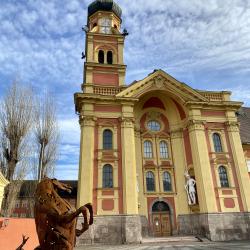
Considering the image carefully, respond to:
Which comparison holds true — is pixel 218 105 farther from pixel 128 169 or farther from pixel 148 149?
pixel 128 169

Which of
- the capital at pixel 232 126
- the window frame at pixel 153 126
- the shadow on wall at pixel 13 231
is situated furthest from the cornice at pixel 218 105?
the shadow on wall at pixel 13 231

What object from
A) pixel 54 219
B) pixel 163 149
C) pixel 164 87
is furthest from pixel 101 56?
pixel 54 219

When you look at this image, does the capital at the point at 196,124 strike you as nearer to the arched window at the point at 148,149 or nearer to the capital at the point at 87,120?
the arched window at the point at 148,149

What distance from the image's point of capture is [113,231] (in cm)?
1855

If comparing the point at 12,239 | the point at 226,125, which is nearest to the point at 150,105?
the point at 226,125

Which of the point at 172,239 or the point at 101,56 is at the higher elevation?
the point at 101,56

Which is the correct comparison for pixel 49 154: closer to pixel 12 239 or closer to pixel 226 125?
pixel 12 239

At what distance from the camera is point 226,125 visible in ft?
78.6

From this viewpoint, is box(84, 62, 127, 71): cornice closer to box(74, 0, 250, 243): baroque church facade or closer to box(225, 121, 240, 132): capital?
box(74, 0, 250, 243): baroque church facade

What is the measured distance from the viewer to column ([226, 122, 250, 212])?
69.2 feet

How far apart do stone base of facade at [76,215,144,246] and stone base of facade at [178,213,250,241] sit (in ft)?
18.0

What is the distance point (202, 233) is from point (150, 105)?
13.2 m

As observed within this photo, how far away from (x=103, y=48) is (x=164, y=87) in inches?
365

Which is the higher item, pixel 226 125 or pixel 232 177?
pixel 226 125
